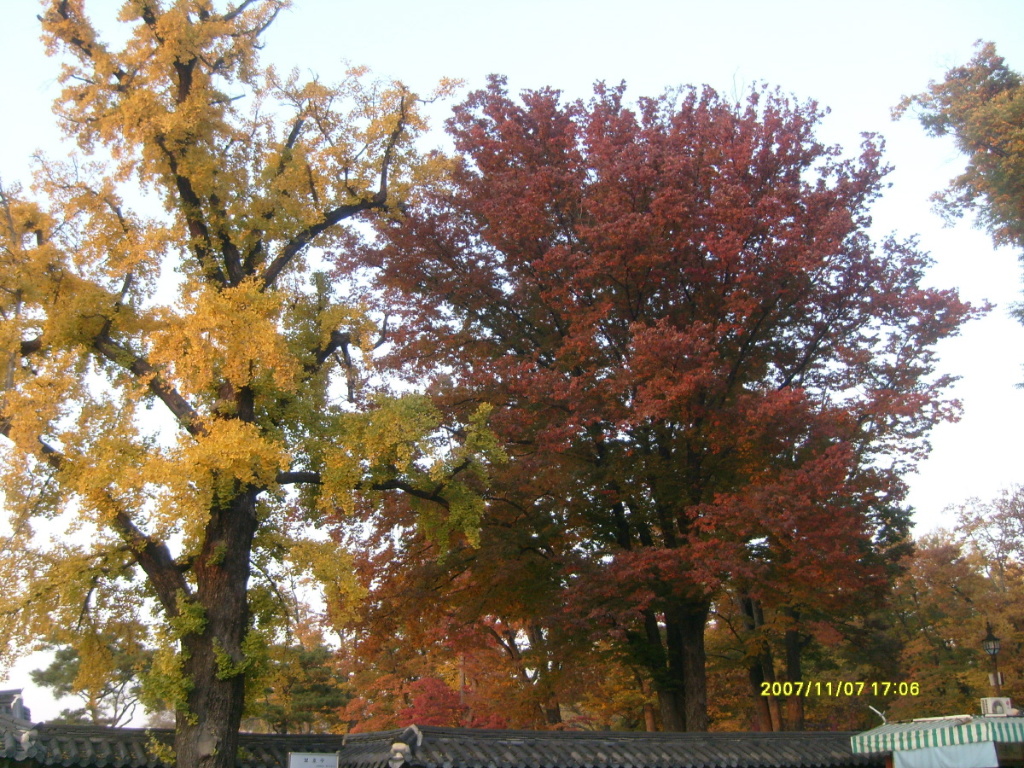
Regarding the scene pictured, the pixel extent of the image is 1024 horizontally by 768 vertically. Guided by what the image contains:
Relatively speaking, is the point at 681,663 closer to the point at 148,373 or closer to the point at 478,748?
the point at 478,748

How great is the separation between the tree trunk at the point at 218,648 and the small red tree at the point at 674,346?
4.24 m

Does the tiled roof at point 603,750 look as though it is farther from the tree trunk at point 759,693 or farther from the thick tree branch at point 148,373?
the tree trunk at point 759,693

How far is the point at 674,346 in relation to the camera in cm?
1088

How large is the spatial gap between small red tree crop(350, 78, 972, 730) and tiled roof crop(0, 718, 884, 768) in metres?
1.39

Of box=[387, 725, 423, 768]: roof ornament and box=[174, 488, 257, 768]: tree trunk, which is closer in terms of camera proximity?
box=[174, 488, 257, 768]: tree trunk

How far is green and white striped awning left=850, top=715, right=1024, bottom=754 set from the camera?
373 inches

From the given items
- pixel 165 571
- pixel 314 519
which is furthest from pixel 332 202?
pixel 165 571

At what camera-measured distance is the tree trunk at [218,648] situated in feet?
27.9

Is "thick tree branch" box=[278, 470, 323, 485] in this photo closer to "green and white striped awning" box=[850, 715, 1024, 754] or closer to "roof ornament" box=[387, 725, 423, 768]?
"roof ornament" box=[387, 725, 423, 768]

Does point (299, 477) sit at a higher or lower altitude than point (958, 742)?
higher

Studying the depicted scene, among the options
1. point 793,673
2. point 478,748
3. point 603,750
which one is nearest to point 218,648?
point 478,748

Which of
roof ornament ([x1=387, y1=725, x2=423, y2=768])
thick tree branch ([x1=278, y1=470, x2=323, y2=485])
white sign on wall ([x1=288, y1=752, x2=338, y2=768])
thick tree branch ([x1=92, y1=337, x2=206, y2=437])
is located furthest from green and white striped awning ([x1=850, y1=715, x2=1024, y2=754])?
thick tree branch ([x1=92, y1=337, x2=206, y2=437])

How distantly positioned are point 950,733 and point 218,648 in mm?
8261

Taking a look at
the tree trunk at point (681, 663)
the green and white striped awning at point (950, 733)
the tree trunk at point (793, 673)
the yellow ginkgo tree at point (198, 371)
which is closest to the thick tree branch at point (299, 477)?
the yellow ginkgo tree at point (198, 371)
